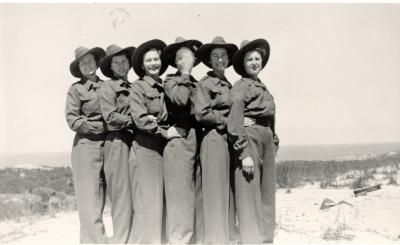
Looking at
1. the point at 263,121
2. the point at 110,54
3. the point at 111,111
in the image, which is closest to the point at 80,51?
the point at 110,54

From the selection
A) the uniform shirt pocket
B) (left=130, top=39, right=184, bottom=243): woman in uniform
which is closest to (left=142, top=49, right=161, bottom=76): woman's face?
(left=130, top=39, right=184, bottom=243): woman in uniform

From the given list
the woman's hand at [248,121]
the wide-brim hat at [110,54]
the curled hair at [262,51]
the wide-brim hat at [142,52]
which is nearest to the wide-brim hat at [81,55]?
the wide-brim hat at [110,54]

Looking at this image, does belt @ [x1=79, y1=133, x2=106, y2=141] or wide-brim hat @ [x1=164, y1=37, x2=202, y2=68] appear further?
belt @ [x1=79, y1=133, x2=106, y2=141]

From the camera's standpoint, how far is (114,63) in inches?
237

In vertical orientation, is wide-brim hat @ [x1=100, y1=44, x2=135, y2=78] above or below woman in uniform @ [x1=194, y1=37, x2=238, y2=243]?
above

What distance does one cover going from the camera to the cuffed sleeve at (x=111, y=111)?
558 cm

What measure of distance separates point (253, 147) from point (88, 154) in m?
2.03

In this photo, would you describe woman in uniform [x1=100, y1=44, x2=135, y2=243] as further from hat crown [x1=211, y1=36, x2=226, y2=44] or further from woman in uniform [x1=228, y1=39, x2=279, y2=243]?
woman in uniform [x1=228, y1=39, x2=279, y2=243]

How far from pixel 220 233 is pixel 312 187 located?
9306mm

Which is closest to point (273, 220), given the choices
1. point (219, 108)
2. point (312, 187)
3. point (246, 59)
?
point (219, 108)

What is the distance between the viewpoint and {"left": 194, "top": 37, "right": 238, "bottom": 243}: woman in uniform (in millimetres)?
5336

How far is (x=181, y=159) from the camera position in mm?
5363

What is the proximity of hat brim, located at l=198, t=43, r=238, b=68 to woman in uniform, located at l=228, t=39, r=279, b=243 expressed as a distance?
0.12m

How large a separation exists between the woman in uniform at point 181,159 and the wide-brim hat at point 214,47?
23cm
